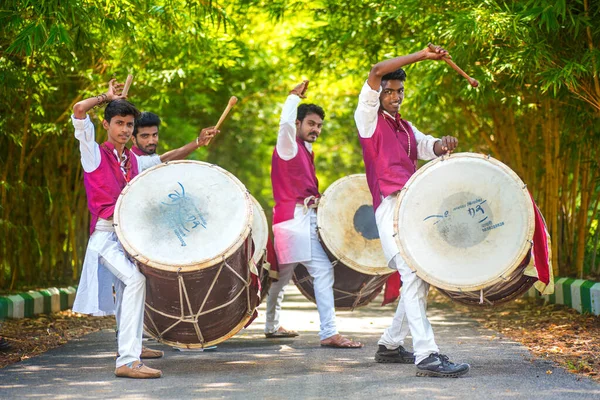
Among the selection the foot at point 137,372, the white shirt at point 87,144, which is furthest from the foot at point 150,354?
the white shirt at point 87,144

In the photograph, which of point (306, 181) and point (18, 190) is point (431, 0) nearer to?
point (306, 181)

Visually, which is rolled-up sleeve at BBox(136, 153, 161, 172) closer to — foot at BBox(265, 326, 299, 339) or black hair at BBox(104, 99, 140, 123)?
black hair at BBox(104, 99, 140, 123)

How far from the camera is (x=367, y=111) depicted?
5.99 meters

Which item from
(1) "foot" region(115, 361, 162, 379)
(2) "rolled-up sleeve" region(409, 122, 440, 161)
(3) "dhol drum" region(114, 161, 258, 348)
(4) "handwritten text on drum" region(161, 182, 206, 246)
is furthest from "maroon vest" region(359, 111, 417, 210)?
(1) "foot" region(115, 361, 162, 379)

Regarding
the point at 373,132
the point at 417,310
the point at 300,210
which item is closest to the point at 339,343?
the point at 300,210

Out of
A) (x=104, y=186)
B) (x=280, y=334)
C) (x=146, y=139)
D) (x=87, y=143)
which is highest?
(x=146, y=139)

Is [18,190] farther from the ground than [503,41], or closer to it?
closer to it

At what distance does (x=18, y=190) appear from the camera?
405 inches

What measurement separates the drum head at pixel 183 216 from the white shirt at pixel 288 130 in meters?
1.40

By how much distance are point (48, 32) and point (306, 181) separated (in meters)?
2.19

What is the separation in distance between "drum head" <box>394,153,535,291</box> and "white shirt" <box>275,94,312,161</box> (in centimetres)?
172

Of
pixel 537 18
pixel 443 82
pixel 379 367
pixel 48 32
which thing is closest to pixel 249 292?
pixel 379 367

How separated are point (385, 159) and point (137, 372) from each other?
6.33 ft

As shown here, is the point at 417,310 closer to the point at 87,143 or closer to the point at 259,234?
the point at 259,234
